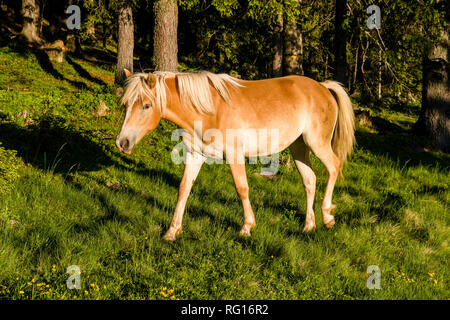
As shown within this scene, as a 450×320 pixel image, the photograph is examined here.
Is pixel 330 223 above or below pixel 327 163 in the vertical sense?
below

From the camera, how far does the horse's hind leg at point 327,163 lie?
5.43 meters

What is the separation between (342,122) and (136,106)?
331cm

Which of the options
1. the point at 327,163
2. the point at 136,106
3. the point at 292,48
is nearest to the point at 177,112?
the point at 136,106

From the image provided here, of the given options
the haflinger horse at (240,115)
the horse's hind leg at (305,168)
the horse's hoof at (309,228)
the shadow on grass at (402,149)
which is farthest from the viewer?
the shadow on grass at (402,149)

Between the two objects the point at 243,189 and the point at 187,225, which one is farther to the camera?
the point at 187,225

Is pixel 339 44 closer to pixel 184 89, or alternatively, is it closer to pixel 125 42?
pixel 125 42

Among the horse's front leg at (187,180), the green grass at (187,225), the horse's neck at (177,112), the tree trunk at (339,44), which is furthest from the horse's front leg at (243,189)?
the tree trunk at (339,44)

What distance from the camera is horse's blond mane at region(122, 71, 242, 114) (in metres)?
4.29

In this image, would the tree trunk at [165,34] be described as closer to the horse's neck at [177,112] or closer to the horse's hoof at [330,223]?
the horse's neck at [177,112]

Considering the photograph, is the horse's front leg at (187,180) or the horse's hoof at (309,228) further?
the horse's hoof at (309,228)

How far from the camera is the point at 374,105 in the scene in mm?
15758

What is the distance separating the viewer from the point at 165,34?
412 inches

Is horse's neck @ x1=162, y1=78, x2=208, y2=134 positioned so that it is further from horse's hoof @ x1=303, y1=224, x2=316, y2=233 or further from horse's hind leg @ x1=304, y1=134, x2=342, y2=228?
horse's hoof @ x1=303, y1=224, x2=316, y2=233
